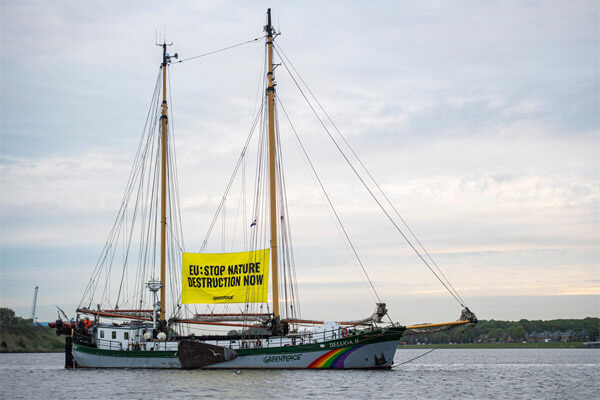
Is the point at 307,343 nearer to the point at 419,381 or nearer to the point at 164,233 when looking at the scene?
the point at 419,381

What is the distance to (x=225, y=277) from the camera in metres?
55.2

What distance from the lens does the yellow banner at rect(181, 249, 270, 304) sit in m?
54.2

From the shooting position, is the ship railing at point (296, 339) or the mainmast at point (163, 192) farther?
the mainmast at point (163, 192)

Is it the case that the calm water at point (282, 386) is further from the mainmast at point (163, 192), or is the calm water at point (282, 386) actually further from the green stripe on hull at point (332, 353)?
the mainmast at point (163, 192)

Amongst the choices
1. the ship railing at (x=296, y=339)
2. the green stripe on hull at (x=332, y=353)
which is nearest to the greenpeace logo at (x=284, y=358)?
the green stripe on hull at (x=332, y=353)

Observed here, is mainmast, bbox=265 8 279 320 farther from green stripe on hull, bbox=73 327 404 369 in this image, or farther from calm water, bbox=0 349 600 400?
calm water, bbox=0 349 600 400

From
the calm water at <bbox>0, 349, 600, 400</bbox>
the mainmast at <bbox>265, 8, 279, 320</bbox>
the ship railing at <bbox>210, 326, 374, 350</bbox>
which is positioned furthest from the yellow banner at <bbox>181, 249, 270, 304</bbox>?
the calm water at <bbox>0, 349, 600, 400</bbox>

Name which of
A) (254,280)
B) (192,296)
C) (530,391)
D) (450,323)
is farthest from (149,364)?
(530,391)

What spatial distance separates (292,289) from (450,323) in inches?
532

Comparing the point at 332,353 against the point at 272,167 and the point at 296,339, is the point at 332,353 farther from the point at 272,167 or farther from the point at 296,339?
the point at 272,167

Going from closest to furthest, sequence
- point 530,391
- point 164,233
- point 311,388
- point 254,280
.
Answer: point 311,388 → point 530,391 → point 254,280 → point 164,233

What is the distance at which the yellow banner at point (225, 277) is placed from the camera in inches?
2133

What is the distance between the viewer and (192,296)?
5625 cm

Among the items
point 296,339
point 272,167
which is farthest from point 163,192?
point 296,339
